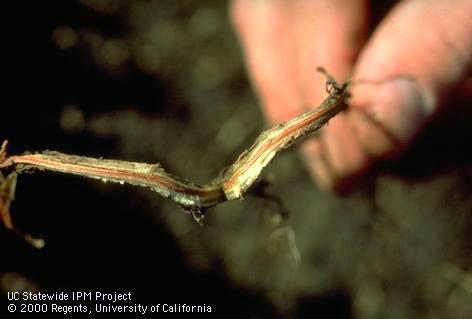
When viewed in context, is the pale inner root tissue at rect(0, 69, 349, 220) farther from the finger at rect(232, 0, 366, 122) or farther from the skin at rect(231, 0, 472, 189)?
the finger at rect(232, 0, 366, 122)

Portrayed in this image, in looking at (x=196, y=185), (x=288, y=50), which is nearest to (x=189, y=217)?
(x=288, y=50)

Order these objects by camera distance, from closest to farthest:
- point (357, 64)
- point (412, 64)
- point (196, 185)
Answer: point (196, 185), point (412, 64), point (357, 64)

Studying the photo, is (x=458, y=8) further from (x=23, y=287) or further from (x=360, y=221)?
(x=23, y=287)

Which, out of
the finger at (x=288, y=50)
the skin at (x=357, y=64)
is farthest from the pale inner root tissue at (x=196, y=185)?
the finger at (x=288, y=50)

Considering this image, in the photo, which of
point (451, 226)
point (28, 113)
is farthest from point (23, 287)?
point (451, 226)

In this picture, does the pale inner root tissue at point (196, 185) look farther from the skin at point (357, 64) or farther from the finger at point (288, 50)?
the finger at point (288, 50)

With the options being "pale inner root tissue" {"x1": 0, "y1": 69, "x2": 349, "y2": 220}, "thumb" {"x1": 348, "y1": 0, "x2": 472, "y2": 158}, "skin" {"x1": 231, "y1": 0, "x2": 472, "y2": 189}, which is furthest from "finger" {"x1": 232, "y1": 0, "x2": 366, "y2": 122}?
"pale inner root tissue" {"x1": 0, "y1": 69, "x2": 349, "y2": 220}

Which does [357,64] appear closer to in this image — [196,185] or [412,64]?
[412,64]
